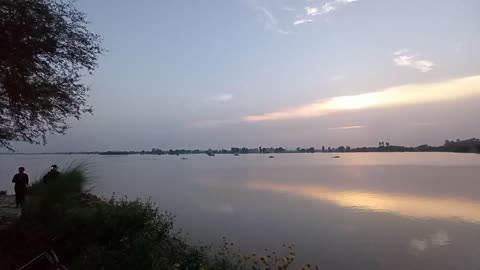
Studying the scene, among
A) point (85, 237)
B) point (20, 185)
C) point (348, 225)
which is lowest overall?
point (348, 225)

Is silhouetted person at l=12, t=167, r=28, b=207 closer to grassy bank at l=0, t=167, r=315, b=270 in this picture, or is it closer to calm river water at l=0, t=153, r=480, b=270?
calm river water at l=0, t=153, r=480, b=270

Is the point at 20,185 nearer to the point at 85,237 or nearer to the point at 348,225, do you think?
the point at 85,237

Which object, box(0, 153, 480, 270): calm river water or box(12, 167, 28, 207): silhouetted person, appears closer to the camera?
box(12, 167, 28, 207): silhouetted person

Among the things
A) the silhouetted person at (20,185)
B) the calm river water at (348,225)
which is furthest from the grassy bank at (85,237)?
the silhouetted person at (20,185)

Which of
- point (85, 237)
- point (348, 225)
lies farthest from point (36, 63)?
point (348, 225)

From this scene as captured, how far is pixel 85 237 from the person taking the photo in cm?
956

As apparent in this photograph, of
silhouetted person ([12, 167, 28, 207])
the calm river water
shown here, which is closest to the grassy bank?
the calm river water

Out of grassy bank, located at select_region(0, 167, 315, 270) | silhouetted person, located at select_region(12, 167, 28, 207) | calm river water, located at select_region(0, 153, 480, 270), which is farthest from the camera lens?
calm river water, located at select_region(0, 153, 480, 270)

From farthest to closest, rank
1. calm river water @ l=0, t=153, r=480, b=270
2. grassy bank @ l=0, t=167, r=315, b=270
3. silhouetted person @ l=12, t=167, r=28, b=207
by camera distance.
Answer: calm river water @ l=0, t=153, r=480, b=270, silhouetted person @ l=12, t=167, r=28, b=207, grassy bank @ l=0, t=167, r=315, b=270

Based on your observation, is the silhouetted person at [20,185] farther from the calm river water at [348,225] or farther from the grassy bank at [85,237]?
the grassy bank at [85,237]

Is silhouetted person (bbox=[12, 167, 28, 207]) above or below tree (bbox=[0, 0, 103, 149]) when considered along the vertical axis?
below

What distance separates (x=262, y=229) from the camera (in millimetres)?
21891

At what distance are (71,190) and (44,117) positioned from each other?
3.03 m

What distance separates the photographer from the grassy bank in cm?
788
